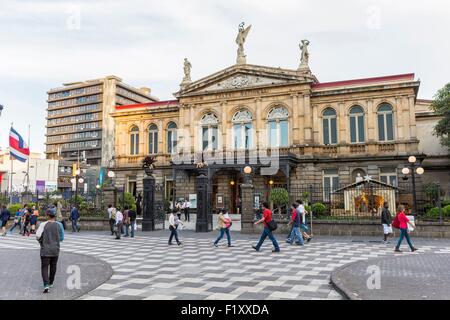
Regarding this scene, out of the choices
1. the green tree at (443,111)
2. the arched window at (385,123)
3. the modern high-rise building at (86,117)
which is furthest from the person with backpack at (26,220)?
the modern high-rise building at (86,117)

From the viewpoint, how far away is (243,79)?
34.0 meters

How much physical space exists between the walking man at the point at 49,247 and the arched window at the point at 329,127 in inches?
1054

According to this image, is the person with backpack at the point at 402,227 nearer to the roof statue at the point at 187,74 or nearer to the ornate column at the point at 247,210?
the ornate column at the point at 247,210

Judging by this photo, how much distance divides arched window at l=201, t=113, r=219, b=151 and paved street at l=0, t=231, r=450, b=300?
17.8 metres

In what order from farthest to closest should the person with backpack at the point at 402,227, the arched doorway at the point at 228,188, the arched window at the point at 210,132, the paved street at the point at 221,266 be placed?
the arched window at the point at 210,132, the arched doorway at the point at 228,188, the person with backpack at the point at 402,227, the paved street at the point at 221,266

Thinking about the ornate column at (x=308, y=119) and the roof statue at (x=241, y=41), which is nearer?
the ornate column at (x=308, y=119)

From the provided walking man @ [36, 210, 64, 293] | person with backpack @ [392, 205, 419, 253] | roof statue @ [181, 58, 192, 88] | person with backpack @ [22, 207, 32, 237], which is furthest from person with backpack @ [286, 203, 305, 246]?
roof statue @ [181, 58, 192, 88]

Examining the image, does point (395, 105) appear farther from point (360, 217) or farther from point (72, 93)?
point (72, 93)

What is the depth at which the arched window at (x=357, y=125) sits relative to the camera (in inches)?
1228

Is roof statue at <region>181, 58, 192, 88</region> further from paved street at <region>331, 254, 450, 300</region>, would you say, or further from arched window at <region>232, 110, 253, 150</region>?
paved street at <region>331, 254, 450, 300</region>

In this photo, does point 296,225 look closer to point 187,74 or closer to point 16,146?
point 16,146

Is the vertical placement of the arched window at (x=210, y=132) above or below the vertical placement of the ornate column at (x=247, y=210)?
above

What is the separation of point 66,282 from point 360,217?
15.2 metres

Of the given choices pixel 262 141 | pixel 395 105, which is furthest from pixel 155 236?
pixel 395 105
